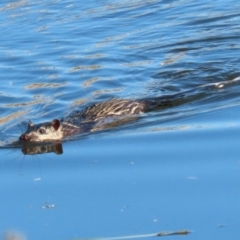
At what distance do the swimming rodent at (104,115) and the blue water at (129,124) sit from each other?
16cm

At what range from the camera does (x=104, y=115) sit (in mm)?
10383

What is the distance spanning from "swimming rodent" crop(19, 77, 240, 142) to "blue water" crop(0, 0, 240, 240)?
165 millimetres

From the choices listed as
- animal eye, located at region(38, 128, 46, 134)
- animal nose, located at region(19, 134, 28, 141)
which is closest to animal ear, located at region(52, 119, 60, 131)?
animal eye, located at region(38, 128, 46, 134)

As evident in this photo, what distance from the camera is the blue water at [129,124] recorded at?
653cm

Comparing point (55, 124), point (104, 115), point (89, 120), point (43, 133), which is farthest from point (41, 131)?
point (104, 115)

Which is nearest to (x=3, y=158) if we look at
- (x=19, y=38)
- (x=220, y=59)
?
(x=220, y=59)

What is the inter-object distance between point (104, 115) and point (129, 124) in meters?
0.68

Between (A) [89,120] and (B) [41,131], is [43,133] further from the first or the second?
(A) [89,120]

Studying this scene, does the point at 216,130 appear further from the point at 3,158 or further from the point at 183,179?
the point at 3,158

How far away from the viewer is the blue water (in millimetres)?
6531

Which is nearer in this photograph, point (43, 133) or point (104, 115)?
point (43, 133)

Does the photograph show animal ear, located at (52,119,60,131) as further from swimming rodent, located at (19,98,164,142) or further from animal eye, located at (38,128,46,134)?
animal eye, located at (38,128,46,134)

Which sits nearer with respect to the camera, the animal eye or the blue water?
the blue water

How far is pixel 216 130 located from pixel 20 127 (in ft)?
9.14
